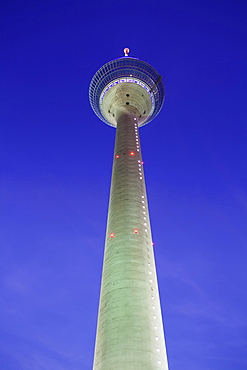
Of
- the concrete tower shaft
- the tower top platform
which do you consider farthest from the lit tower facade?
the tower top platform

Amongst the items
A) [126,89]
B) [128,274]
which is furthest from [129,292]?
[126,89]

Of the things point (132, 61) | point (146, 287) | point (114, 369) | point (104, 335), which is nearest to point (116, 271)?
point (146, 287)

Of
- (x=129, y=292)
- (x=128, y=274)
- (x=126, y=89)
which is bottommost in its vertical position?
(x=129, y=292)

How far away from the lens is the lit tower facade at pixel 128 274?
1166 inches

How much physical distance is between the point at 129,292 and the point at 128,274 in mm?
2048

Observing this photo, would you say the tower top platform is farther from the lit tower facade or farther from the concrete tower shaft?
the concrete tower shaft

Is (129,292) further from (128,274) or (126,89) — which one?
(126,89)

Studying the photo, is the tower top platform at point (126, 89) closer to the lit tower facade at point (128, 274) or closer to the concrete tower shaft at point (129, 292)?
the lit tower facade at point (128, 274)

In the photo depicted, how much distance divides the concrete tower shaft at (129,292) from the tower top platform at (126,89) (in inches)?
742

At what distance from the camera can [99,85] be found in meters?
65.1

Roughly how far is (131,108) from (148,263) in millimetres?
32505

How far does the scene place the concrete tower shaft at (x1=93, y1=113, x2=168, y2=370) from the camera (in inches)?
1158

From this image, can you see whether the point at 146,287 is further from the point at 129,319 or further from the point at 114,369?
the point at 114,369

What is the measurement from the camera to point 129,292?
32938mm
